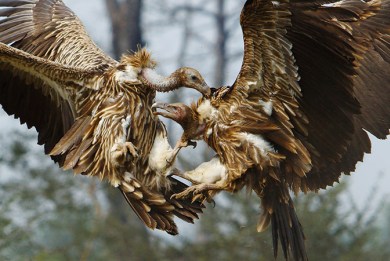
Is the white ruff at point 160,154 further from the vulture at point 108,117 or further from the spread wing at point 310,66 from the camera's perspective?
the spread wing at point 310,66

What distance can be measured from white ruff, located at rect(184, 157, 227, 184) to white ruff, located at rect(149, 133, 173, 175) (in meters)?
0.21

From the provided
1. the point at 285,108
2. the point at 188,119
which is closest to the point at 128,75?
the point at 188,119

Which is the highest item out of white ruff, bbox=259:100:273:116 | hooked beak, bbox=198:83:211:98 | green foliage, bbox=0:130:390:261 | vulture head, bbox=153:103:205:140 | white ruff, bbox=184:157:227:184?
white ruff, bbox=259:100:273:116

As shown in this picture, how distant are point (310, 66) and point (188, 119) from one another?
113cm

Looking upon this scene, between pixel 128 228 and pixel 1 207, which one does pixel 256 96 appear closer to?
pixel 1 207

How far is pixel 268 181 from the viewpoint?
9445 millimetres

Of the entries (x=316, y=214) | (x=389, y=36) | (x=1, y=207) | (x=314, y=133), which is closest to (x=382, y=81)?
(x=389, y=36)

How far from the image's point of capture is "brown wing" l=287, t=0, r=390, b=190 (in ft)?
28.6

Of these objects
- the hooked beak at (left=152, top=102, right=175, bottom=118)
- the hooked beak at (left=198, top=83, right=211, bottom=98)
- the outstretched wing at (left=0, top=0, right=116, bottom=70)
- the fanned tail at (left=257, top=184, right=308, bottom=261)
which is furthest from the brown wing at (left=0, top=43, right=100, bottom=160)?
the fanned tail at (left=257, top=184, right=308, bottom=261)

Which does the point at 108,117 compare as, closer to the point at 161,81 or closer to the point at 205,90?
the point at 161,81

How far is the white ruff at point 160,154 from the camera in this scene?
9633mm

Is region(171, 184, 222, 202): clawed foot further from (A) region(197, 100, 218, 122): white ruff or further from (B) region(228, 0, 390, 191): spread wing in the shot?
(B) region(228, 0, 390, 191): spread wing

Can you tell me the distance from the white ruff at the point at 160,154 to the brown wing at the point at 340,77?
3.68ft

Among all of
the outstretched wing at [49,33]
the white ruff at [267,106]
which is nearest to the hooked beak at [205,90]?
the white ruff at [267,106]
